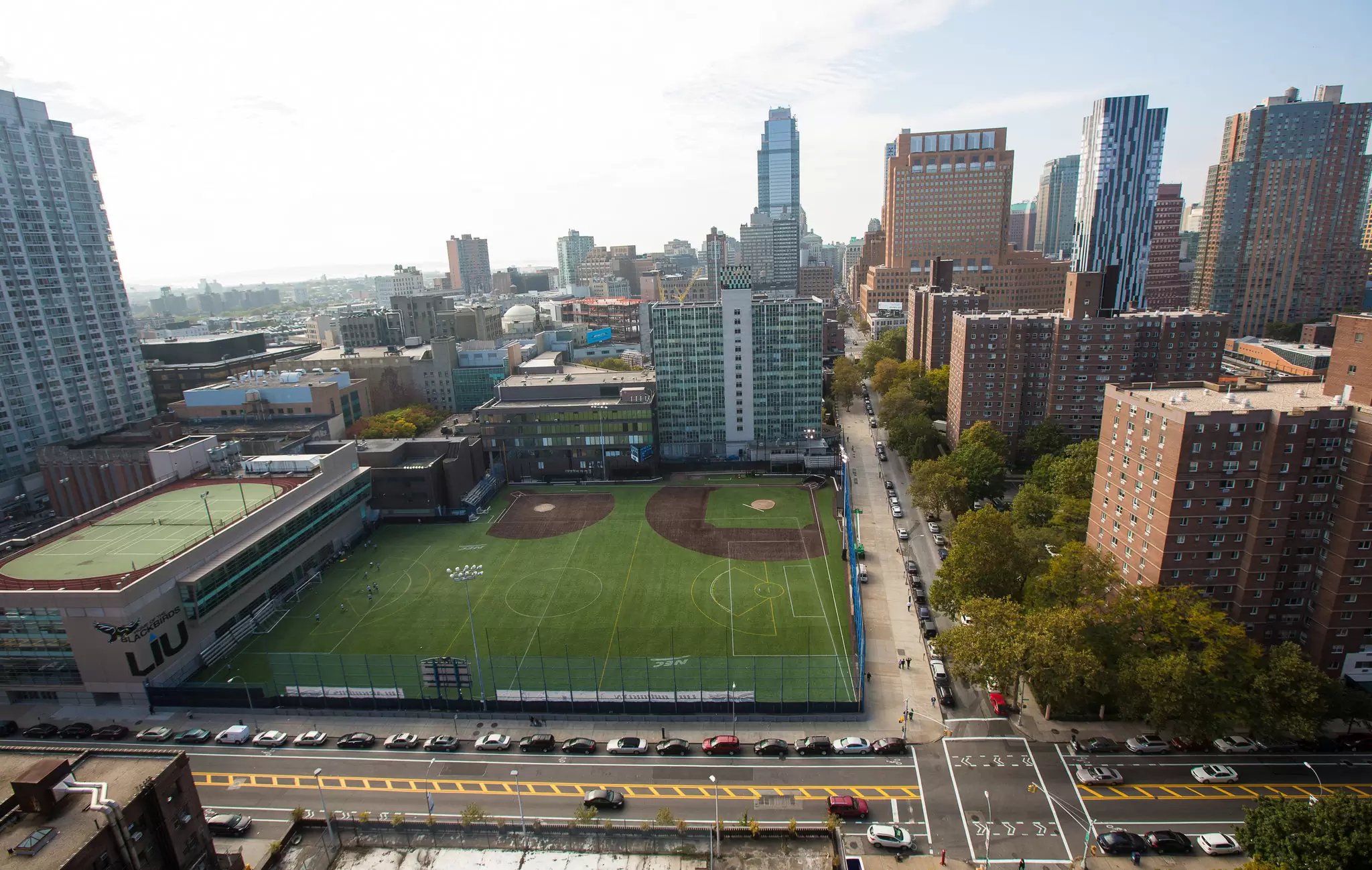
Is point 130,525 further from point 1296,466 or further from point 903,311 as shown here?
point 903,311

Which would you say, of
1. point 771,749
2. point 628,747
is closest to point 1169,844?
point 771,749

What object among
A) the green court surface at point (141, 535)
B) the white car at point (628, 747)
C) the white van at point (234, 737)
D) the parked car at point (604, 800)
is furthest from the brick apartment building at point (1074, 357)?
the green court surface at point (141, 535)

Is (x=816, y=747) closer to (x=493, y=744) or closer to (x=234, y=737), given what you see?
(x=493, y=744)

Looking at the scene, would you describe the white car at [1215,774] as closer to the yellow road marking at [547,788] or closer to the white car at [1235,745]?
the white car at [1235,745]

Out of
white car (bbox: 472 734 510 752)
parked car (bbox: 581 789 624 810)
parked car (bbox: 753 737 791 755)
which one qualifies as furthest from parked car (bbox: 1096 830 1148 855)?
white car (bbox: 472 734 510 752)

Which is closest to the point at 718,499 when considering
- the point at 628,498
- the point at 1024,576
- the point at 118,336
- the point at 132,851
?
the point at 628,498

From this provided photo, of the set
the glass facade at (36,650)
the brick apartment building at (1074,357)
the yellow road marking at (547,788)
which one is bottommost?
the yellow road marking at (547,788)
